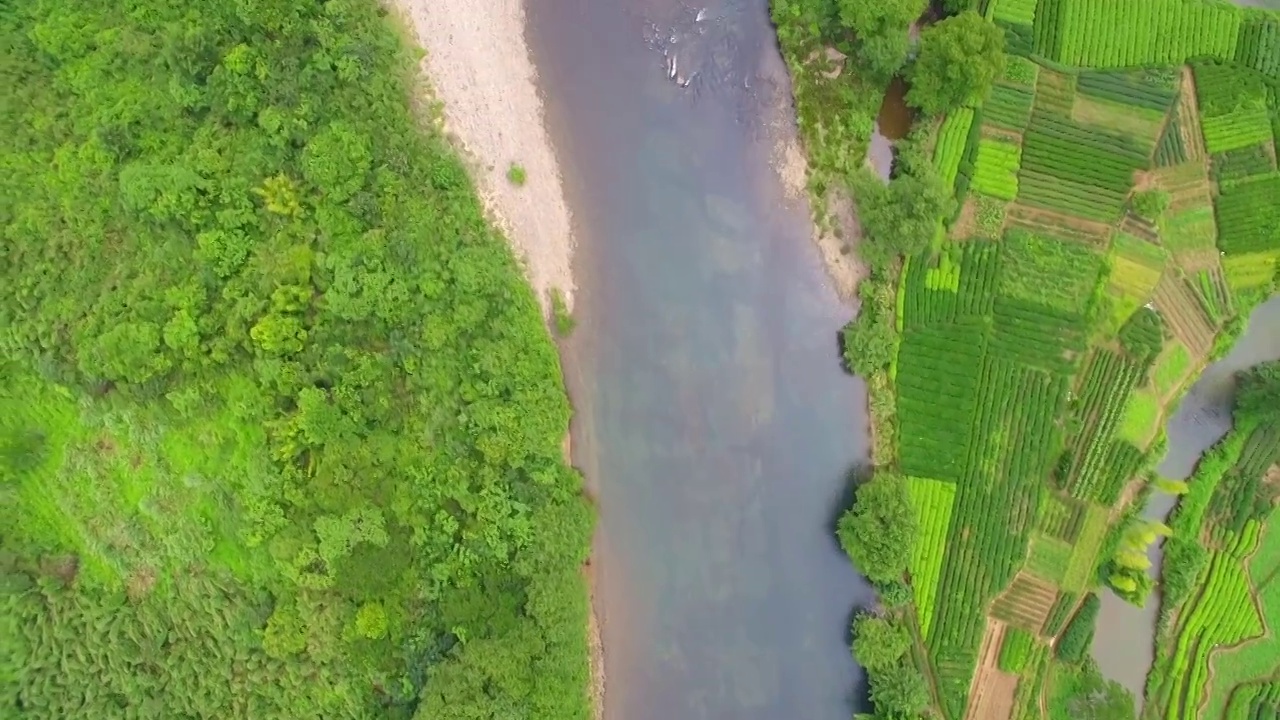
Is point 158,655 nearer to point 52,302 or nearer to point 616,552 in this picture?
point 52,302

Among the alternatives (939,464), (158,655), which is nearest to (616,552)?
(939,464)

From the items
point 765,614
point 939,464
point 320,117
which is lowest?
point 765,614

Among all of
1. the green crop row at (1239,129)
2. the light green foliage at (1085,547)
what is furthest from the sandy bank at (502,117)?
the green crop row at (1239,129)

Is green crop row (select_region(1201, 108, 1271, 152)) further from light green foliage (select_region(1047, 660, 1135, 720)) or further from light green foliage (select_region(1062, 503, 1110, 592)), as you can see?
light green foliage (select_region(1047, 660, 1135, 720))

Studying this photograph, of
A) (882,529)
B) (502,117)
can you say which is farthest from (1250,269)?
(502,117)

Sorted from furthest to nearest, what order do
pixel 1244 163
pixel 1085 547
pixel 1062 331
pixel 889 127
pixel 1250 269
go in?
pixel 889 127 → pixel 1250 269 → pixel 1244 163 → pixel 1085 547 → pixel 1062 331

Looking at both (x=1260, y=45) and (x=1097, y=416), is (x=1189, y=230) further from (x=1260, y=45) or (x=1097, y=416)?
(x=1097, y=416)
